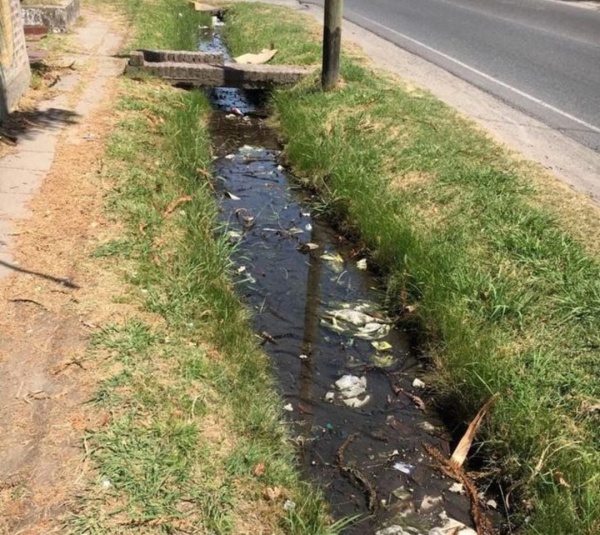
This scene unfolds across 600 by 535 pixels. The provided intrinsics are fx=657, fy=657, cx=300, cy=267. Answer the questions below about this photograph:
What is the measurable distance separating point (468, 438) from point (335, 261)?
241 centimetres

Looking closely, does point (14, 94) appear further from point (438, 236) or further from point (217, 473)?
point (217, 473)

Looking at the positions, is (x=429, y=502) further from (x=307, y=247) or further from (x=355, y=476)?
(x=307, y=247)

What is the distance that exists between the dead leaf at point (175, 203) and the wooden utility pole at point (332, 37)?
11.8 ft

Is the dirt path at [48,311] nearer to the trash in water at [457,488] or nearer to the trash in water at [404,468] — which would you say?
the trash in water at [404,468]

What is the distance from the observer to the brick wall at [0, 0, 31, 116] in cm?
671

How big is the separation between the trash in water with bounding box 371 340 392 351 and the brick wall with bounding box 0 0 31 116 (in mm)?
4555

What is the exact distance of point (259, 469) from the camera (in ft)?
10.3

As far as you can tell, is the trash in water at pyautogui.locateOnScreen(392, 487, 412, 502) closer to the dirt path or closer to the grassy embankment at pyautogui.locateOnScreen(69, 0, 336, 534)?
the grassy embankment at pyautogui.locateOnScreen(69, 0, 336, 534)

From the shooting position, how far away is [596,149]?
7027 mm

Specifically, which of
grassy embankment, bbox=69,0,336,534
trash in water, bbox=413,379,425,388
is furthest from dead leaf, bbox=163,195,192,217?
trash in water, bbox=413,379,425,388

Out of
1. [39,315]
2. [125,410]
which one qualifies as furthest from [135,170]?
[125,410]

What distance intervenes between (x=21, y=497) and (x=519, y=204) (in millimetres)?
4320

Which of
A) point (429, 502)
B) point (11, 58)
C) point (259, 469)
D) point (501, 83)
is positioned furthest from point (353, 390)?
point (501, 83)

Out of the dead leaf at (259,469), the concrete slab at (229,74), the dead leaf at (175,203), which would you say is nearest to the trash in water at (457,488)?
the dead leaf at (259,469)
